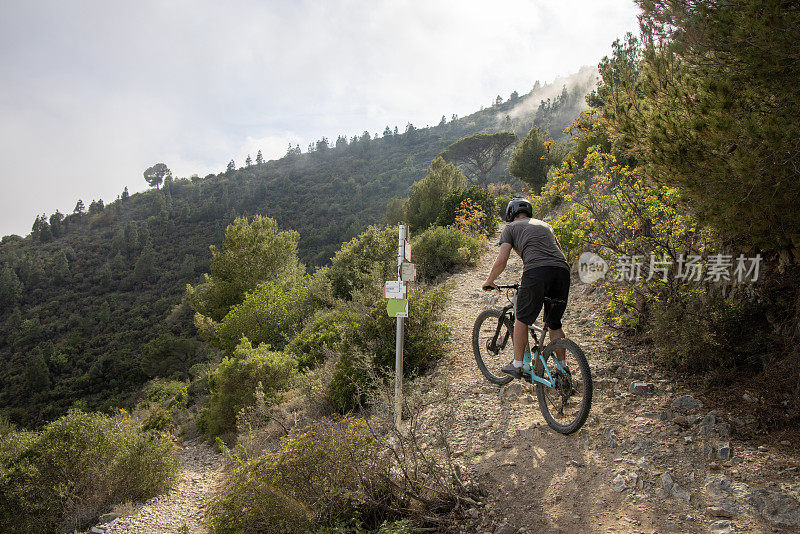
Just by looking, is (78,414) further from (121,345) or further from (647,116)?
(121,345)

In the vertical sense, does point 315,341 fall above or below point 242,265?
below

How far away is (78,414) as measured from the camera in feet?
20.7

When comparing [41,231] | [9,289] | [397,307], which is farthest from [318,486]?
[41,231]

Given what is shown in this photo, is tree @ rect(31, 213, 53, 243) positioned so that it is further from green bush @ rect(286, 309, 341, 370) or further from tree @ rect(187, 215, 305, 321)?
green bush @ rect(286, 309, 341, 370)

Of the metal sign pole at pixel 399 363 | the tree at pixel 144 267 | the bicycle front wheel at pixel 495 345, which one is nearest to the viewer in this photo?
the metal sign pole at pixel 399 363

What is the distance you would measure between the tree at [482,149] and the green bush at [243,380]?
116 feet

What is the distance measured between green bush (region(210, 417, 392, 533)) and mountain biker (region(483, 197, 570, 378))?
162 cm

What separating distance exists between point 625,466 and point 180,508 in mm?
5891

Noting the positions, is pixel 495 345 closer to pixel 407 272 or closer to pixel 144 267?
pixel 407 272

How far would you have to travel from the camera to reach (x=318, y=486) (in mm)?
2957

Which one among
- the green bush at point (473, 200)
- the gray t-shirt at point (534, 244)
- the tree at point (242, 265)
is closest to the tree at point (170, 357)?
the tree at point (242, 265)

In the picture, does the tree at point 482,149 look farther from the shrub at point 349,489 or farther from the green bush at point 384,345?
the shrub at point 349,489

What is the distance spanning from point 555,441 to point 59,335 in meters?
55.5

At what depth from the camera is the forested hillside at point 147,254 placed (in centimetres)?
3450
